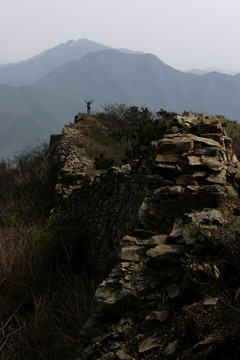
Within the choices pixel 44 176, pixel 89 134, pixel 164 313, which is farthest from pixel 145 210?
pixel 89 134

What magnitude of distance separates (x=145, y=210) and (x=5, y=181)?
75.8 ft

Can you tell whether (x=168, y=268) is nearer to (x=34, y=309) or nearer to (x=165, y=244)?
(x=165, y=244)

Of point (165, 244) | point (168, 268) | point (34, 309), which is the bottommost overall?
point (34, 309)

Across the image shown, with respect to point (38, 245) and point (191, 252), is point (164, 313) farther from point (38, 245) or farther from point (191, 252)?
point (38, 245)

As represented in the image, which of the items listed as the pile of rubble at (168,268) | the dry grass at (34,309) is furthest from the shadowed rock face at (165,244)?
the dry grass at (34,309)

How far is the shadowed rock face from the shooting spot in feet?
12.8

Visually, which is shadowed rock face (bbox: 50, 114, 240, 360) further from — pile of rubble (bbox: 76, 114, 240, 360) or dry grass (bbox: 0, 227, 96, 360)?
dry grass (bbox: 0, 227, 96, 360)

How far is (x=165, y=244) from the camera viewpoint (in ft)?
15.4

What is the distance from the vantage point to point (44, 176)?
69.7 feet

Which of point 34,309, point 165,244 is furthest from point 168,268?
point 34,309

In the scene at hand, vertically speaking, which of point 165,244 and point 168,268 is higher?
point 165,244

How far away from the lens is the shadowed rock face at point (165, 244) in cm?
389

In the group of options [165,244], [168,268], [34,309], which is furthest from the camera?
[34,309]

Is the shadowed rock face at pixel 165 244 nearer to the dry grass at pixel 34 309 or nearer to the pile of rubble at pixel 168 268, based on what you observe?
the pile of rubble at pixel 168 268
